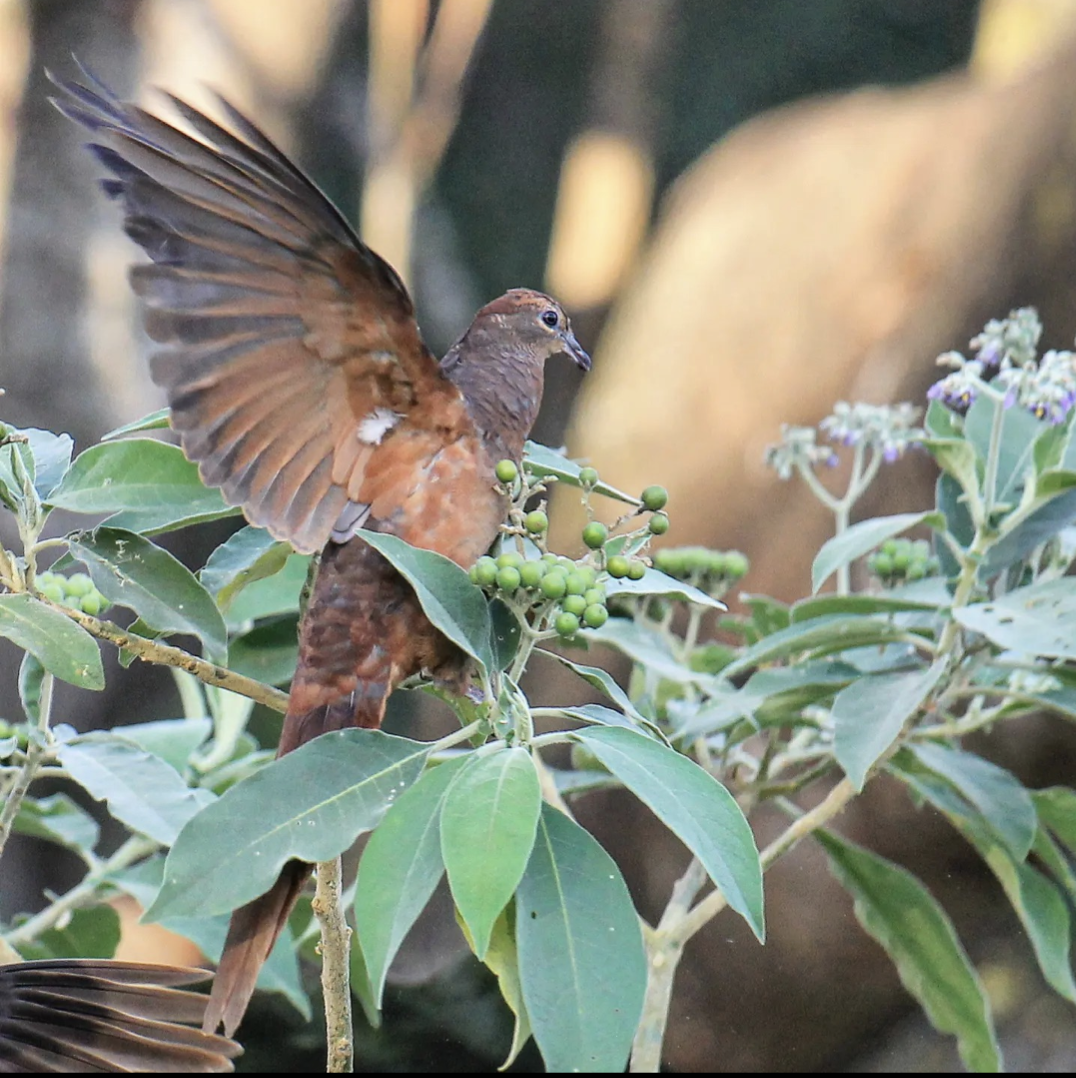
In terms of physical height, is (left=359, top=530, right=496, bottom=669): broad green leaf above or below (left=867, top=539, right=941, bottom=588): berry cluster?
below

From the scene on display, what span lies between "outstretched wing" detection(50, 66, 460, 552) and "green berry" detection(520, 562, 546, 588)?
0.58ft

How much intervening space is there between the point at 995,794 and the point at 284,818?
24.8 inches

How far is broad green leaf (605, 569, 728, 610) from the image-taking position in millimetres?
853

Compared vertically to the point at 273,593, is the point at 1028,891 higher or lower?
lower

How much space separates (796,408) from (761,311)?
24cm

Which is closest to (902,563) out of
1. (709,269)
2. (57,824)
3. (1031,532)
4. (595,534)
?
(1031,532)

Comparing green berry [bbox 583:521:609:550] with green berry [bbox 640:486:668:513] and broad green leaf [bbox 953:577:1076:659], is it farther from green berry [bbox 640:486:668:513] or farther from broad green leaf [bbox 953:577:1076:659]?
broad green leaf [bbox 953:577:1076:659]

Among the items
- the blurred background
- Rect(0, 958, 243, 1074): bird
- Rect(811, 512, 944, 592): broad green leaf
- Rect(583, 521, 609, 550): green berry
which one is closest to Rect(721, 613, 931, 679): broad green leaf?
Rect(811, 512, 944, 592): broad green leaf

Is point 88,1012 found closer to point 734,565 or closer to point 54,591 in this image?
point 54,591

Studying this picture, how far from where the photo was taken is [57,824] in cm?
120

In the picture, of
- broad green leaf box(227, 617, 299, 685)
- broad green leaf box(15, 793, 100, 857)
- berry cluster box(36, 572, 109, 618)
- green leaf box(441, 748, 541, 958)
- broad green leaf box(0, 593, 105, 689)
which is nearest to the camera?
green leaf box(441, 748, 541, 958)

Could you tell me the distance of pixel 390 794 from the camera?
2.45 feet

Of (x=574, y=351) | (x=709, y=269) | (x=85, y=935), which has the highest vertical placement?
(x=709, y=269)

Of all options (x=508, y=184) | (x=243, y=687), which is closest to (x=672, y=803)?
(x=243, y=687)
